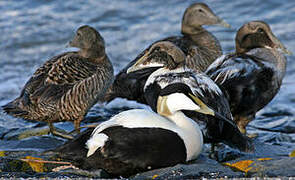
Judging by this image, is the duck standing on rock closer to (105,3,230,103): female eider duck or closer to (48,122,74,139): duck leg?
(48,122,74,139): duck leg

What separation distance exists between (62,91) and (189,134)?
2522 millimetres

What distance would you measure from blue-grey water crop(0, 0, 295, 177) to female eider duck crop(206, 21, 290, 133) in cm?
124

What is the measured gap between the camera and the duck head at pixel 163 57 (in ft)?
24.0

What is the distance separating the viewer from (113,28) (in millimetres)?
14875

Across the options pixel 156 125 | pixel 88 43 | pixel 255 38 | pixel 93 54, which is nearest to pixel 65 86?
pixel 93 54

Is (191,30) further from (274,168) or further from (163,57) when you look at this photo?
(274,168)

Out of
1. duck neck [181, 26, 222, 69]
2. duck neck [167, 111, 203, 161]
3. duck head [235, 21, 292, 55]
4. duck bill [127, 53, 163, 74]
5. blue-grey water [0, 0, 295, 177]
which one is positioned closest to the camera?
duck neck [167, 111, 203, 161]

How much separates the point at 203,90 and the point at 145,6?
395 inches

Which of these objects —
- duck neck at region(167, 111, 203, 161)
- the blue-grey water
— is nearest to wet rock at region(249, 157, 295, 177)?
duck neck at region(167, 111, 203, 161)

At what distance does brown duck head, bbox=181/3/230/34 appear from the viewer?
10.1 m

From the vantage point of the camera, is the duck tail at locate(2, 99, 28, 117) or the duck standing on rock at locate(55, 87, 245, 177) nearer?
the duck standing on rock at locate(55, 87, 245, 177)

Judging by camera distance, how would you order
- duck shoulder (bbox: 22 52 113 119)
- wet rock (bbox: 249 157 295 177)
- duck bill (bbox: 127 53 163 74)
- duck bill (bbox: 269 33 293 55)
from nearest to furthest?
wet rock (bbox: 249 157 295 177) < duck shoulder (bbox: 22 52 113 119) < duck bill (bbox: 127 53 163 74) < duck bill (bbox: 269 33 293 55)

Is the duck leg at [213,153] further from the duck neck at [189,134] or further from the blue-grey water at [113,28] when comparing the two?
the blue-grey water at [113,28]

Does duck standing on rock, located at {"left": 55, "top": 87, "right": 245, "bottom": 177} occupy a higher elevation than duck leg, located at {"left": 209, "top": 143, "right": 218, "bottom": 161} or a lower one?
higher
